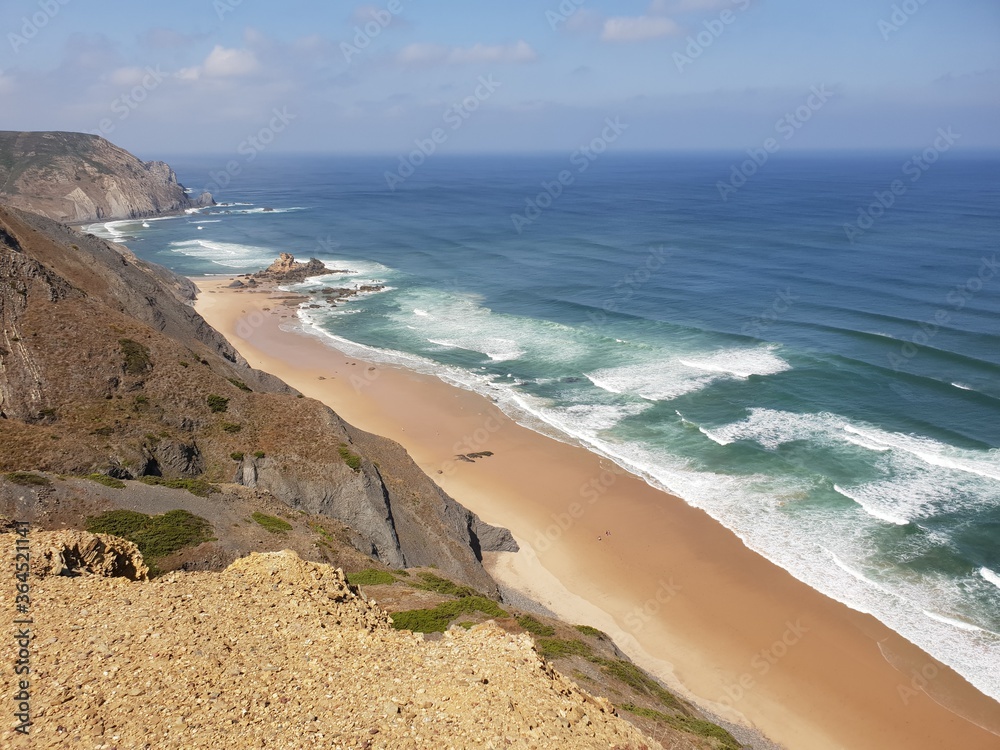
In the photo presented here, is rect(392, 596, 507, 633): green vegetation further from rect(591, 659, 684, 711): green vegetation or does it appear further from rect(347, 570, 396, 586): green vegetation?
rect(591, 659, 684, 711): green vegetation

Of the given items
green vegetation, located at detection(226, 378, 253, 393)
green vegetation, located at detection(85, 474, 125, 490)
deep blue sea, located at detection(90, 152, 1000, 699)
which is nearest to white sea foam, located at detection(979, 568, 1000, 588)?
deep blue sea, located at detection(90, 152, 1000, 699)

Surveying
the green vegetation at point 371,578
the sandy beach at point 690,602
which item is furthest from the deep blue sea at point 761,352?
the green vegetation at point 371,578

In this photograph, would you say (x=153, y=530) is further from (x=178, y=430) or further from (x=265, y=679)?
(x=178, y=430)

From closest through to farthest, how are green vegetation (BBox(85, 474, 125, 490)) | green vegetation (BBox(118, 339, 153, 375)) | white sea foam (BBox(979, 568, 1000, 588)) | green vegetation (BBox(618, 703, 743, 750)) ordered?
green vegetation (BBox(618, 703, 743, 750)) < green vegetation (BBox(85, 474, 125, 490)) < green vegetation (BBox(118, 339, 153, 375)) < white sea foam (BBox(979, 568, 1000, 588))

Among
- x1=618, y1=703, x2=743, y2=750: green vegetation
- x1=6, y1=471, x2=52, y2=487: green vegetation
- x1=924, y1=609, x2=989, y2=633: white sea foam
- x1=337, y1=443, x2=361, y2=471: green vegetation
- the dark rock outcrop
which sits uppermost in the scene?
the dark rock outcrop

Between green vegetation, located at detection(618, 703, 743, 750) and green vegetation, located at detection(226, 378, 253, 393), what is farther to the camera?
green vegetation, located at detection(226, 378, 253, 393)

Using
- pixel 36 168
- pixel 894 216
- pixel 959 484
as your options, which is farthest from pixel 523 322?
pixel 36 168

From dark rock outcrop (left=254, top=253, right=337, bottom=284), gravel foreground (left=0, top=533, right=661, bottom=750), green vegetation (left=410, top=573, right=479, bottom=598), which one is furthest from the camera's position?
dark rock outcrop (left=254, top=253, right=337, bottom=284)

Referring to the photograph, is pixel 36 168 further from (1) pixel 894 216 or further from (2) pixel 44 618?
(1) pixel 894 216
